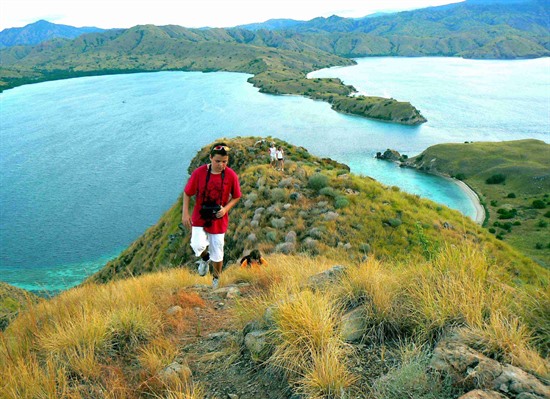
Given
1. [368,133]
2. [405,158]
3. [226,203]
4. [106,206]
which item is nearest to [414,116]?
[368,133]

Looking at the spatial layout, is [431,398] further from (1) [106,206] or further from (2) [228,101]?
(2) [228,101]

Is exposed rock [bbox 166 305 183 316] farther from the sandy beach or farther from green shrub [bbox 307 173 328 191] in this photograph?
the sandy beach

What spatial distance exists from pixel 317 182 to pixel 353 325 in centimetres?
1717

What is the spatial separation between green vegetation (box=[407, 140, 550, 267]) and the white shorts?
127 feet

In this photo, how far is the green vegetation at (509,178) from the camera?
45812 millimetres

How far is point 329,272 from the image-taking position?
23.4ft

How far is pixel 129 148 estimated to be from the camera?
8969cm

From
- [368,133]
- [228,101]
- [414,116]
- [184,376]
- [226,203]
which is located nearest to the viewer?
[184,376]

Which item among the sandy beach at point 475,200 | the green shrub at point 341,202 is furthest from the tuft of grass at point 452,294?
the sandy beach at point 475,200

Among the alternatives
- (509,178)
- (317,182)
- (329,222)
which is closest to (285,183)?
(317,182)

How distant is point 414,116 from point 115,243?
333 ft

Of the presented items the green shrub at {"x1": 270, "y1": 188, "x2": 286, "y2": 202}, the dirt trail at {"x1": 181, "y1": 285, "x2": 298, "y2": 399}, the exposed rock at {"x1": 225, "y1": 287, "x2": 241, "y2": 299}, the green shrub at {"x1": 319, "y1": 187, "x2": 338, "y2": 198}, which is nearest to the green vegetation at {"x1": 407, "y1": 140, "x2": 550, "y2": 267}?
the green shrub at {"x1": 319, "y1": 187, "x2": 338, "y2": 198}

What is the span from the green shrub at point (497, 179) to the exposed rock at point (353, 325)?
2989 inches

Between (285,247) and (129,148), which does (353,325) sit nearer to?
(285,247)
